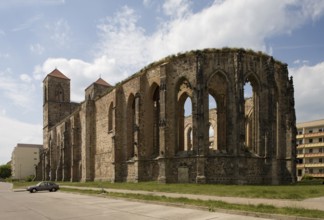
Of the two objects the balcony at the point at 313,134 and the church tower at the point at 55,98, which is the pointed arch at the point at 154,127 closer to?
the church tower at the point at 55,98

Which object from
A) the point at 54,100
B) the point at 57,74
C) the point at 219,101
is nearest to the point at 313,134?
the point at 219,101

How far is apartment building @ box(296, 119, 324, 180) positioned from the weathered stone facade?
33.0m

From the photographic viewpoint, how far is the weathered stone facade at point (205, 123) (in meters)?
26.5

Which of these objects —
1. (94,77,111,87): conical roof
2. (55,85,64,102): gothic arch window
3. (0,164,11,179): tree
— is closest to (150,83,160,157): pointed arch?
(94,77,111,87): conical roof

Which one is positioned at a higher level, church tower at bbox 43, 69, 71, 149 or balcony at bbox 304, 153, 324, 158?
church tower at bbox 43, 69, 71, 149

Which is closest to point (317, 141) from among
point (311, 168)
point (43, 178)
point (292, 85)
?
point (311, 168)

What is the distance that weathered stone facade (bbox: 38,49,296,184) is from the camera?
2648 centimetres

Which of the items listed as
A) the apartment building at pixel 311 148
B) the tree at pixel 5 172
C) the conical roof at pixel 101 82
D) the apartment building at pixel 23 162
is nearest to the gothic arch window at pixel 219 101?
the conical roof at pixel 101 82

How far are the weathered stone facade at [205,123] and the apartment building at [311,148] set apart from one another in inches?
1300

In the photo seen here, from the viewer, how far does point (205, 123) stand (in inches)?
1051

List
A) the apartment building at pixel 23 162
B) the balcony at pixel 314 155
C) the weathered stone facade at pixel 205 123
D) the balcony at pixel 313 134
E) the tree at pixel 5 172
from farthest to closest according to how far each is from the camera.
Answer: the tree at pixel 5 172
the apartment building at pixel 23 162
the balcony at pixel 313 134
the balcony at pixel 314 155
the weathered stone facade at pixel 205 123

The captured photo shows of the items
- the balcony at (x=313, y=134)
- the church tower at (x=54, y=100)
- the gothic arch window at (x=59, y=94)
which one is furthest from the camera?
the gothic arch window at (x=59, y=94)

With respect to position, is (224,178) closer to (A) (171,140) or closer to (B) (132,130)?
(A) (171,140)

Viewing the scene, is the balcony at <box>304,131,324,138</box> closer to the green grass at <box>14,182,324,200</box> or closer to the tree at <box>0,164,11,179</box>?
the green grass at <box>14,182,324,200</box>
